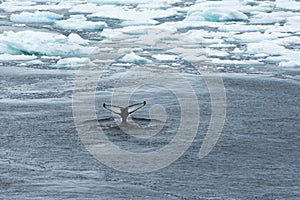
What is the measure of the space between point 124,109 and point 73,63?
4.64 meters

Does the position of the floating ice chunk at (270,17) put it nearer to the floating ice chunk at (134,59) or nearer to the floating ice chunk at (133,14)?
the floating ice chunk at (133,14)

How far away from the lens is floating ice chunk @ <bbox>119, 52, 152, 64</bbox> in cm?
1755

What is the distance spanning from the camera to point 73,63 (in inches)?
683

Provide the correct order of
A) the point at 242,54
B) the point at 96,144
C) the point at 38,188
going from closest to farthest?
the point at 38,188 < the point at 96,144 < the point at 242,54

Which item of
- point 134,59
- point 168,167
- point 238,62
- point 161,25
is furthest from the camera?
point 161,25

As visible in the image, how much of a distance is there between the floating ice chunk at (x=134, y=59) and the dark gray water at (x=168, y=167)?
9.78 ft

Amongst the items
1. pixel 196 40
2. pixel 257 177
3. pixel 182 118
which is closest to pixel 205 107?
pixel 182 118

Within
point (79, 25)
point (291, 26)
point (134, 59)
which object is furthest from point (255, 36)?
point (79, 25)

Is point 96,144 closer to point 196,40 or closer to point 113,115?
point 113,115

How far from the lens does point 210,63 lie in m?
17.5

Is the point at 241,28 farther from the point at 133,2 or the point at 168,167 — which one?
the point at 168,167

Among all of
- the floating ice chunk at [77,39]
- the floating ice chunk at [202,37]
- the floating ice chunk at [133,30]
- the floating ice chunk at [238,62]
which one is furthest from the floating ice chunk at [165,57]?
the floating ice chunk at [133,30]

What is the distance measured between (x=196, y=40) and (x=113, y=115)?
717 centimetres

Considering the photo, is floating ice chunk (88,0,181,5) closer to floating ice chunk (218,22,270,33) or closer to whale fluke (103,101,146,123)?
floating ice chunk (218,22,270,33)
